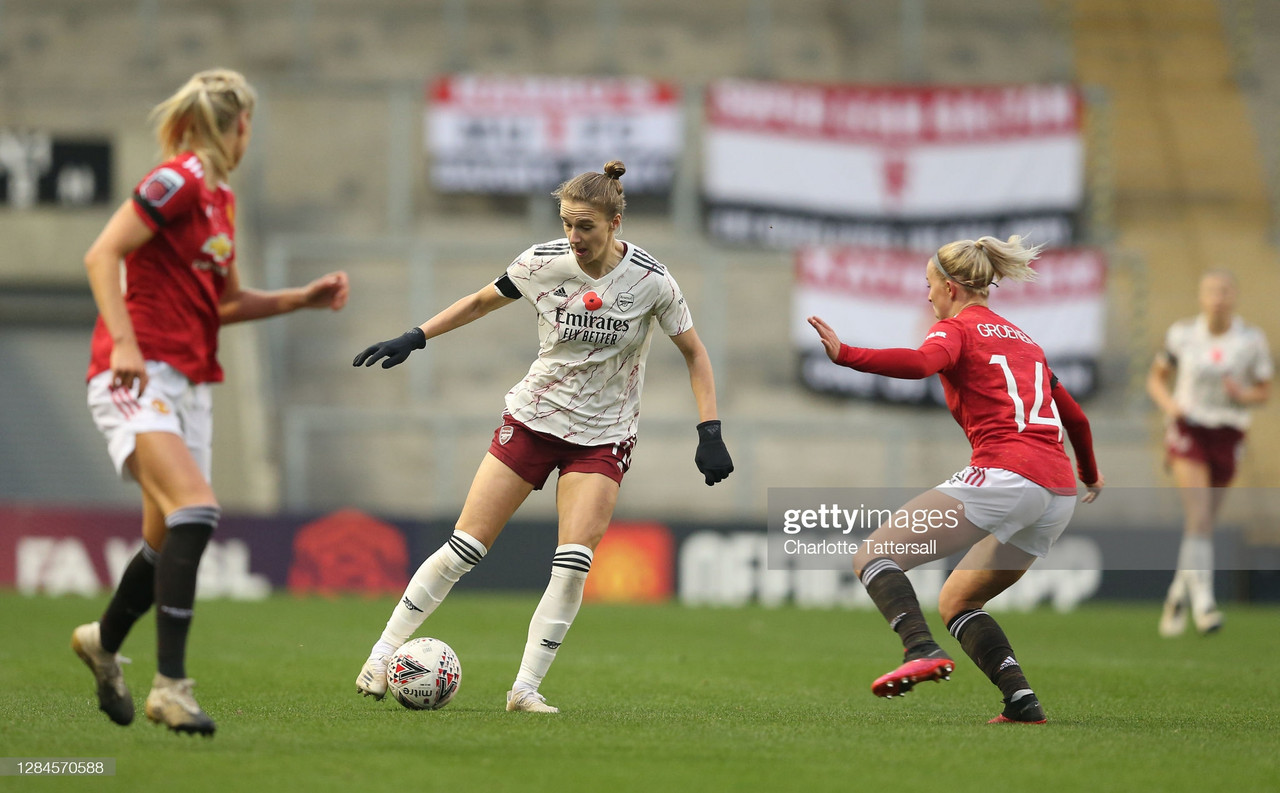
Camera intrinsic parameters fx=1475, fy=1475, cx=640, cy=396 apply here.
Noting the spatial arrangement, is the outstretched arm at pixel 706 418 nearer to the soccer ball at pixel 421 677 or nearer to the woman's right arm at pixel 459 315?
the woman's right arm at pixel 459 315

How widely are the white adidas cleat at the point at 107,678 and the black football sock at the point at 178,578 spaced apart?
36 cm

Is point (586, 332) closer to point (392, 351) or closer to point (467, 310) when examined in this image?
point (467, 310)

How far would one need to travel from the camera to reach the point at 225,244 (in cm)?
530

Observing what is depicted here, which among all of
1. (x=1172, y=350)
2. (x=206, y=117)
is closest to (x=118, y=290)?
(x=206, y=117)

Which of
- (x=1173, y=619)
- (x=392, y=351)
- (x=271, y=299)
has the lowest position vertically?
(x=1173, y=619)

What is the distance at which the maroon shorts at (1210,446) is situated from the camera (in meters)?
11.0

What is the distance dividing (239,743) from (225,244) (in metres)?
1.75

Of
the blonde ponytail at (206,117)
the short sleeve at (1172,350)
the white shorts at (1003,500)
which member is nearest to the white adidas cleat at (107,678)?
the blonde ponytail at (206,117)

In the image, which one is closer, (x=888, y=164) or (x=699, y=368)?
(x=699, y=368)

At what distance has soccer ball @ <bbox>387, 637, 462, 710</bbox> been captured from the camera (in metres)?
6.13

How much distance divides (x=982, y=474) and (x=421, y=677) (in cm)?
245

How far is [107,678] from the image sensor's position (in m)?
5.20

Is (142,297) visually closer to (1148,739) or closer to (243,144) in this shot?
(243,144)

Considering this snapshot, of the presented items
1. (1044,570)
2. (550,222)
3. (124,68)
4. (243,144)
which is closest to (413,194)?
(550,222)
